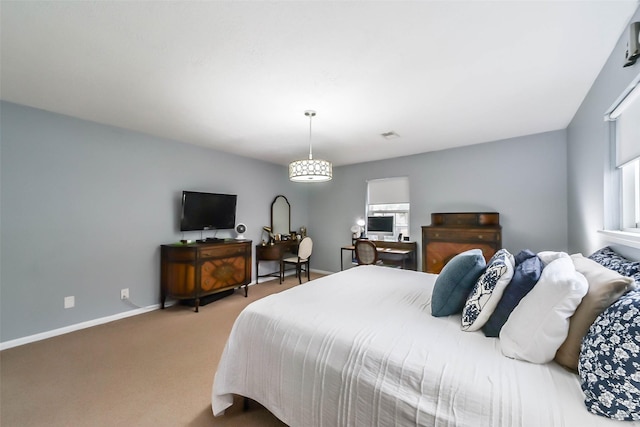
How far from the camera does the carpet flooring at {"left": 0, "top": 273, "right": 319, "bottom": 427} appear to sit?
5.19 ft

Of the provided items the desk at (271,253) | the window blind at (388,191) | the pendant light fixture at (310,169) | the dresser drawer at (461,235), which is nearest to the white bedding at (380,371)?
the pendant light fixture at (310,169)

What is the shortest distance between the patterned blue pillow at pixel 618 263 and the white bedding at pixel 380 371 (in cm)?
76

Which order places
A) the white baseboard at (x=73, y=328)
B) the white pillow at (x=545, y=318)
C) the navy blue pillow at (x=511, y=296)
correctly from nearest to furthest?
the white pillow at (x=545, y=318), the navy blue pillow at (x=511, y=296), the white baseboard at (x=73, y=328)

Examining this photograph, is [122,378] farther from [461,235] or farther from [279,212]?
[461,235]

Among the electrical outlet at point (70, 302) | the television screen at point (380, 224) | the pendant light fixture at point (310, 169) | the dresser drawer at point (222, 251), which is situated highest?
the pendant light fixture at point (310, 169)

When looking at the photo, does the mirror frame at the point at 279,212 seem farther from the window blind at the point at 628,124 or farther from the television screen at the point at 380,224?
the window blind at the point at 628,124

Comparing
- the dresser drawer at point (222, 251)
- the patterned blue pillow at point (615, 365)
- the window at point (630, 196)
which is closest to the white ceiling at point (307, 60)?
the window at point (630, 196)

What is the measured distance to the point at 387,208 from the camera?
4.89 m

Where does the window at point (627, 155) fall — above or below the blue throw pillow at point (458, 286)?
above

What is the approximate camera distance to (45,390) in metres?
1.83

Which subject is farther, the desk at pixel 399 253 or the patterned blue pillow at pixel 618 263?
the desk at pixel 399 253

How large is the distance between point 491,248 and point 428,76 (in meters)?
2.61

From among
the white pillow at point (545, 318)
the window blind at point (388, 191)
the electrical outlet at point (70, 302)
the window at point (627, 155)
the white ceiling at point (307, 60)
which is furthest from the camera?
the window blind at point (388, 191)

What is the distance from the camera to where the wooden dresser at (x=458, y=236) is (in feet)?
11.3
